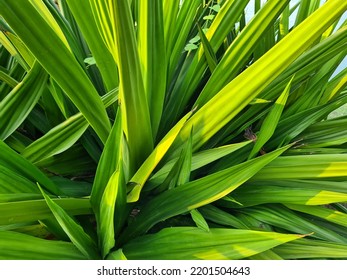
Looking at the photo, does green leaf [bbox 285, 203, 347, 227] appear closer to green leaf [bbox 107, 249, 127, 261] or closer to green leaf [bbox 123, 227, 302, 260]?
green leaf [bbox 123, 227, 302, 260]

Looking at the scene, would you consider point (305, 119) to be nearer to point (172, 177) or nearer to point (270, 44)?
point (270, 44)

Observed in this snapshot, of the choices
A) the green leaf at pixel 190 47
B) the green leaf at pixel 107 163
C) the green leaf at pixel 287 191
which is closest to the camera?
the green leaf at pixel 107 163

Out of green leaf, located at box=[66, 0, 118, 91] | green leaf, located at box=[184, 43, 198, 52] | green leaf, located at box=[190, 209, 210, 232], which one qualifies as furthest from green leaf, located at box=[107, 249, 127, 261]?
green leaf, located at box=[184, 43, 198, 52]

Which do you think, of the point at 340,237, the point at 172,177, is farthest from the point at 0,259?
the point at 340,237

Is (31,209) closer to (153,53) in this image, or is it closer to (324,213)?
(153,53)

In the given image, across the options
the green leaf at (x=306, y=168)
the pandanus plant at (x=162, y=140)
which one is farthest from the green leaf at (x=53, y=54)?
the green leaf at (x=306, y=168)

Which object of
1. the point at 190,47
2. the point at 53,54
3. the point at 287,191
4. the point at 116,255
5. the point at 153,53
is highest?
the point at 190,47

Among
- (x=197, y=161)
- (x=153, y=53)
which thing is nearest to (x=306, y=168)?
(x=197, y=161)

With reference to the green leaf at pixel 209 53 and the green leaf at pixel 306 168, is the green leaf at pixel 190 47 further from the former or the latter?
the green leaf at pixel 306 168
